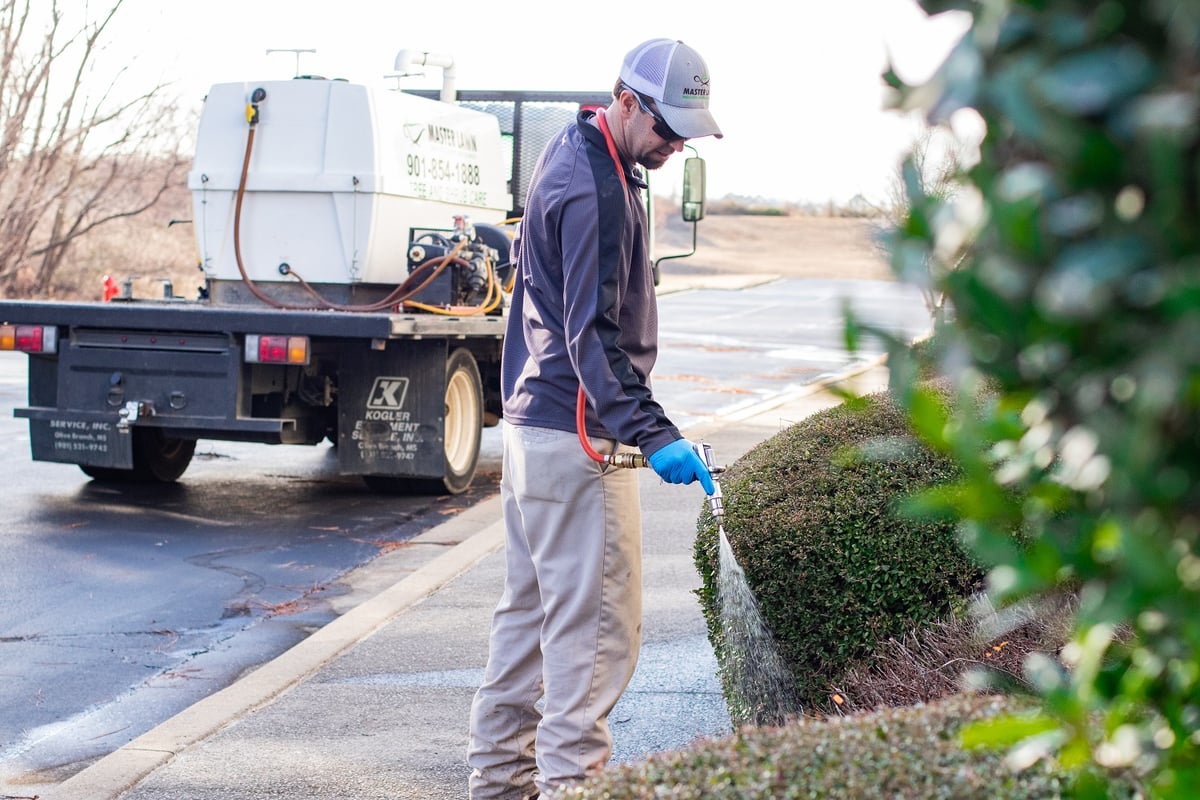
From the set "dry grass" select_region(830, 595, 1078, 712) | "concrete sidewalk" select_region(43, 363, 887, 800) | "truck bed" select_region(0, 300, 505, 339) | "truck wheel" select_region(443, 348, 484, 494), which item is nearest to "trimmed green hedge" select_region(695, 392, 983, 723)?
"dry grass" select_region(830, 595, 1078, 712)

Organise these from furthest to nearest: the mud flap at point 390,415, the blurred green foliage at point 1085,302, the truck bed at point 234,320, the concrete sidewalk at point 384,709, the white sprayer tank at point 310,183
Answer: the white sprayer tank at point 310,183 < the mud flap at point 390,415 < the truck bed at point 234,320 < the concrete sidewalk at point 384,709 < the blurred green foliage at point 1085,302

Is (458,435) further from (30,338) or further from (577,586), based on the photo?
(577,586)

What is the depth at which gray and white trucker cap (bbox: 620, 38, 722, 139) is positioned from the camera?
3457 mm

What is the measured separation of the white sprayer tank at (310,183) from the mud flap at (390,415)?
995mm

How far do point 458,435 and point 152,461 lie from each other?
83.1 inches

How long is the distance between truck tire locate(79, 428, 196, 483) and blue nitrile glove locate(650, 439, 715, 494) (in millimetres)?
6826

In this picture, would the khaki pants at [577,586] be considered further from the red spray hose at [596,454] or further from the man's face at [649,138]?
the man's face at [649,138]

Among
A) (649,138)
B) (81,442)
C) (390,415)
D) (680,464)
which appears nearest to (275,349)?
(390,415)

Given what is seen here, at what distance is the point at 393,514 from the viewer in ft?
30.0

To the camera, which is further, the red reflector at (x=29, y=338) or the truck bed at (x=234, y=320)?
the red reflector at (x=29, y=338)

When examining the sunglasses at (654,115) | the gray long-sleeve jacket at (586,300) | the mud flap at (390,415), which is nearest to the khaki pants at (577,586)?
the gray long-sleeve jacket at (586,300)

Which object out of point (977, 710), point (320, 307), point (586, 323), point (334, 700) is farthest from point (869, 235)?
point (320, 307)

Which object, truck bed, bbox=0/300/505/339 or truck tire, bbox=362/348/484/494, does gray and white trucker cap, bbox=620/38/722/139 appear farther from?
truck tire, bbox=362/348/484/494

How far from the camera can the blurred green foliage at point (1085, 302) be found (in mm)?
965
